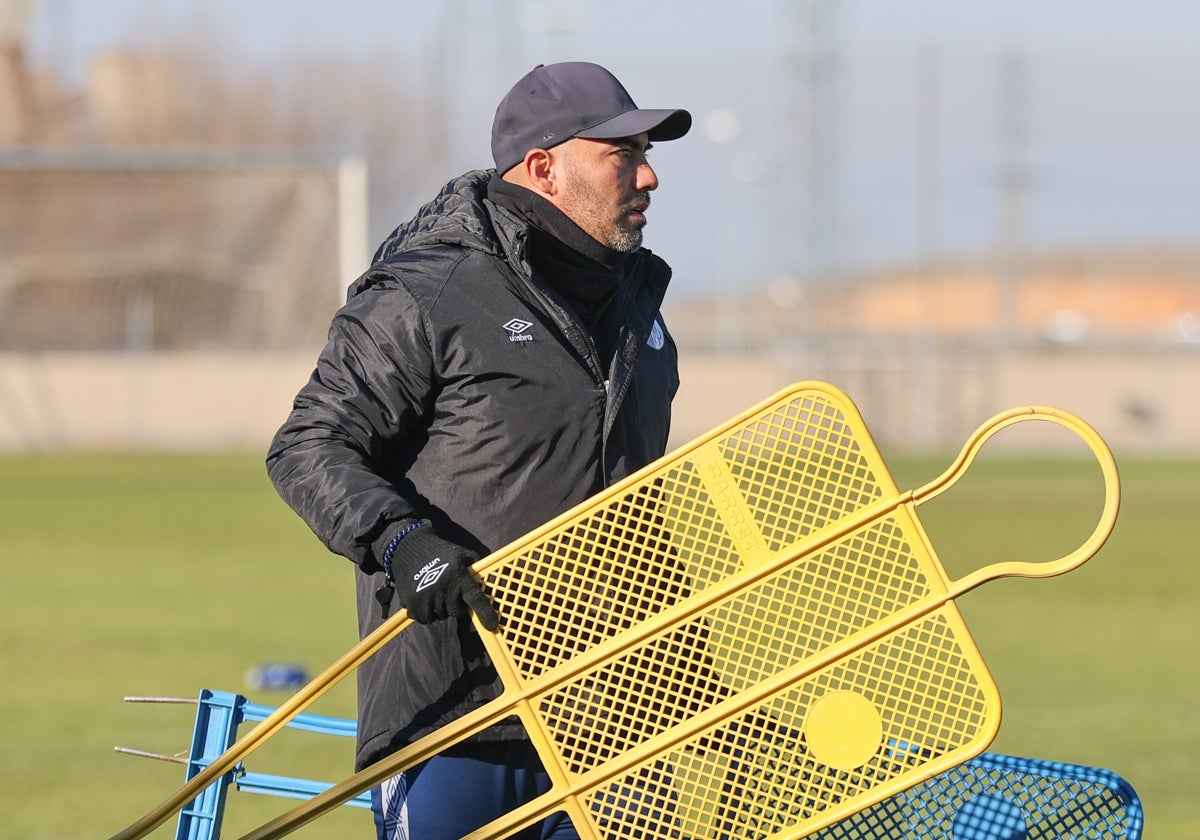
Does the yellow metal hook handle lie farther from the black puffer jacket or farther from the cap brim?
the cap brim

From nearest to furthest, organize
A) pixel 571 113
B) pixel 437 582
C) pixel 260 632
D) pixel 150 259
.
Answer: pixel 437 582
pixel 571 113
pixel 260 632
pixel 150 259

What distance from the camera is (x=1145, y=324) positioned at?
93.2 metres

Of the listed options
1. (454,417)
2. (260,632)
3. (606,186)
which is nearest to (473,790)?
(454,417)

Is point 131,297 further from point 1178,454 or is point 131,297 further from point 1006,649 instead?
point 1006,649

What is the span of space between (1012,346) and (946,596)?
39.3 metres

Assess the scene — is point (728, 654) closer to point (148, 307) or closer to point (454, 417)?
point (454, 417)

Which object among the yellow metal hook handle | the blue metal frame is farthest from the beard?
the blue metal frame

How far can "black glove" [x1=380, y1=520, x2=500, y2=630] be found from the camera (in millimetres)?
3113

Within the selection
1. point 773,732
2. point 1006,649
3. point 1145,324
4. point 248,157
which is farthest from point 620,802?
point 1145,324

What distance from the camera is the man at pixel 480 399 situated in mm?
3439

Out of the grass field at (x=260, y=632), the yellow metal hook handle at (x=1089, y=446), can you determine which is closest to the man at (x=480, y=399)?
the yellow metal hook handle at (x=1089, y=446)

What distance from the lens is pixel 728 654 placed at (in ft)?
10.6

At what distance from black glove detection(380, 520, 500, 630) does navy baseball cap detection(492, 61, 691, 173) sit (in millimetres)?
913

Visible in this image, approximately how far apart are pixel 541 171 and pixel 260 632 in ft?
30.4
